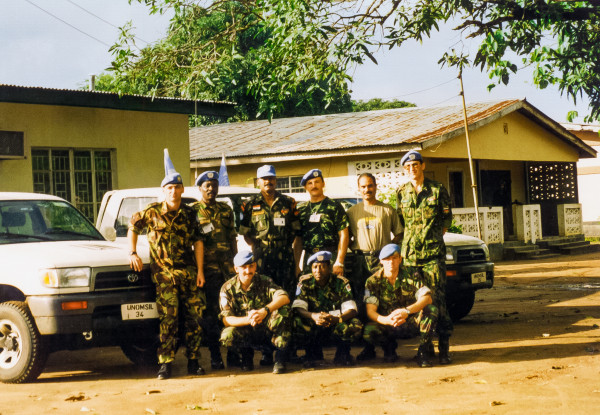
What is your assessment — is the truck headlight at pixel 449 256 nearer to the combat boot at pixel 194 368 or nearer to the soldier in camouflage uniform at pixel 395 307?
the soldier in camouflage uniform at pixel 395 307

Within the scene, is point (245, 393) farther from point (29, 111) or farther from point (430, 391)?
point (29, 111)

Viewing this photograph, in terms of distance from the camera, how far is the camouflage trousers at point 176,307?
7.88 metres

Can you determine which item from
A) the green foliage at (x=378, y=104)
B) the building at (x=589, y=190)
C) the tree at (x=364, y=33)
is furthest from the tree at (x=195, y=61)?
the green foliage at (x=378, y=104)

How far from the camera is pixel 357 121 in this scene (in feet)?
80.2

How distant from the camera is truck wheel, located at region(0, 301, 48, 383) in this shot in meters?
7.67

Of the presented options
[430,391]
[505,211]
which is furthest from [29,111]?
[505,211]

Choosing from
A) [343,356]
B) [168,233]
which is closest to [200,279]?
[168,233]

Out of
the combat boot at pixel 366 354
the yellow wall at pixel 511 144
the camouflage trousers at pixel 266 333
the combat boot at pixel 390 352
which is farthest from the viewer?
the yellow wall at pixel 511 144

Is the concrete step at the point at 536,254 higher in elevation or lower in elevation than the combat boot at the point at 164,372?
higher

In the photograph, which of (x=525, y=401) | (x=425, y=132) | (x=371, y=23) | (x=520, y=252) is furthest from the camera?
(x=520, y=252)

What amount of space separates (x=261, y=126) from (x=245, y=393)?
1995 centimetres

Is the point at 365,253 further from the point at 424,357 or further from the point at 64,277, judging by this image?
the point at 64,277

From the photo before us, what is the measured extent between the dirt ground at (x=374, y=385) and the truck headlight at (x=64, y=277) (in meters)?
0.90

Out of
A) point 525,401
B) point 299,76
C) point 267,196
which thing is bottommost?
point 525,401
